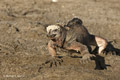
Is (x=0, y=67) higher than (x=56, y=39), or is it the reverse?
(x=56, y=39)

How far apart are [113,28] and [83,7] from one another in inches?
89.5

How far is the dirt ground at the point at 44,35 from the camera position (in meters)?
4.09

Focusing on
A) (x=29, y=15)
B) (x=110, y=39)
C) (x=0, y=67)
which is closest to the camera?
(x=0, y=67)

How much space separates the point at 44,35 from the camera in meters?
6.21

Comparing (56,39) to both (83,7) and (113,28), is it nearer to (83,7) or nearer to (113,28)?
(113,28)

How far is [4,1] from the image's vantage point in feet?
30.7

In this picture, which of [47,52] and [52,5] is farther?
[52,5]

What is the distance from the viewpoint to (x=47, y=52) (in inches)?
206

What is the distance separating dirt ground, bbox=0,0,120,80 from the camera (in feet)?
13.4

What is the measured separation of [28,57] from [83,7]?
15.7ft

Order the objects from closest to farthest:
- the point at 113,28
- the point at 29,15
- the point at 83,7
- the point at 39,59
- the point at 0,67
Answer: the point at 0,67 < the point at 39,59 < the point at 113,28 < the point at 29,15 < the point at 83,7

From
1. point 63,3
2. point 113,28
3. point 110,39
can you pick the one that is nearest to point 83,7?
point 63,3

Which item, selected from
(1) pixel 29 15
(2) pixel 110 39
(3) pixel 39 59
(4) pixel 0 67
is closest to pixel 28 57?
(3) pixel 39 59

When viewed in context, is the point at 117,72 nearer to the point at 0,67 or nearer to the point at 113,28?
the point at 0,67
